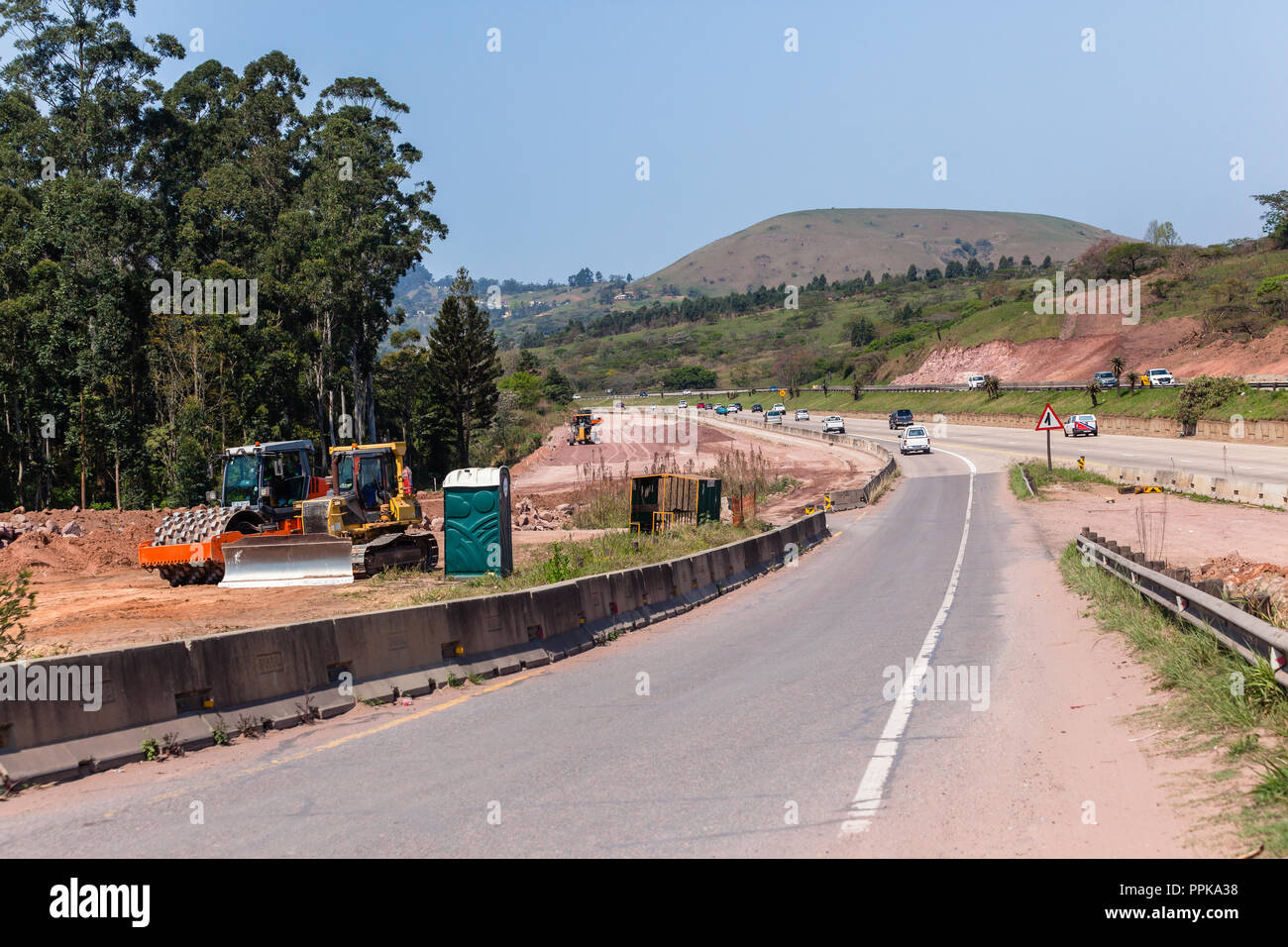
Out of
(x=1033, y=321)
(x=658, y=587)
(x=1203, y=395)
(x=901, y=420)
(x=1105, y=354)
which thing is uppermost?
(x=1033, y=321)

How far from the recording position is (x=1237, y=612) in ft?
29.5

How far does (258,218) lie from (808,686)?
59.5 m

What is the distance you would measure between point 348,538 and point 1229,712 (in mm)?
16997

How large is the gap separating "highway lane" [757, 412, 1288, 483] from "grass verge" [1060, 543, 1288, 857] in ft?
115

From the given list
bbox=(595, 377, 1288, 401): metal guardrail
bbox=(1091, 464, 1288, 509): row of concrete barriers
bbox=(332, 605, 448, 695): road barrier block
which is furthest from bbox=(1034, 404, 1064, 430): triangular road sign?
bbox=(332, 605, 448, 695): road barrier block

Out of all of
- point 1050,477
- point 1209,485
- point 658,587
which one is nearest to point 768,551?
point 658,587

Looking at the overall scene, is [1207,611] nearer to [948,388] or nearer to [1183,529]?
[1183,529]

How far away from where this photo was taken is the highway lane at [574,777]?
6.47 meters

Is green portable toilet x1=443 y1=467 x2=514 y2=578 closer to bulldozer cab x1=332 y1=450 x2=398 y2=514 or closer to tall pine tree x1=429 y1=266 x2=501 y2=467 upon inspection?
bulldozer cab x1=332 y1=450 x2=398 y2=514

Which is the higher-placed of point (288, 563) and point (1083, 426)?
point (1083, 426)

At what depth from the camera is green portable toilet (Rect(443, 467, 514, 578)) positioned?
20.2 meters

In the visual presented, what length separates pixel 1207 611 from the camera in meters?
10.5
